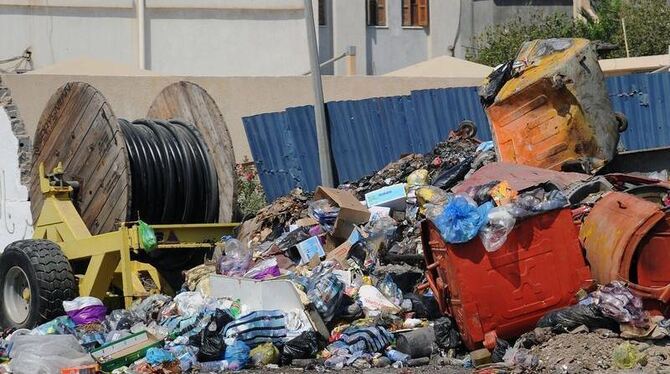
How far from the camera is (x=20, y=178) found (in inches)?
563

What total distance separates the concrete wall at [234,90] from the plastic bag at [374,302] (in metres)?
7.24

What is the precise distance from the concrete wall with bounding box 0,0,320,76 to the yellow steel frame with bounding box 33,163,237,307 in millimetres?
15583

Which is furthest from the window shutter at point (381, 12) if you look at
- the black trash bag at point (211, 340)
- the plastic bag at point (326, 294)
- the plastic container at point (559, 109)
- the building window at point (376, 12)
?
the black trash bag at point (211, 340)

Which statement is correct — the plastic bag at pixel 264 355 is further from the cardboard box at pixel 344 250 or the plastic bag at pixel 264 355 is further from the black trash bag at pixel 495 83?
the black trash bag at pixel 495 83

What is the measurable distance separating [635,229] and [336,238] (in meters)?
3.36

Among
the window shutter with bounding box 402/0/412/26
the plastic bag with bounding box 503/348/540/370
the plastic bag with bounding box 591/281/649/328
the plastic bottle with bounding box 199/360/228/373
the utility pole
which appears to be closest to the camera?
the plastic bag with bounding box 503/348/540/370

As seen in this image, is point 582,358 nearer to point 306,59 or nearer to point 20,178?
point 20,178

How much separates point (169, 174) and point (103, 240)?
58.3 inches

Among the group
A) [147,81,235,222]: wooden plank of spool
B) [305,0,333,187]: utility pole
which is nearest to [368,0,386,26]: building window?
[305,0,333,187]: utility pole

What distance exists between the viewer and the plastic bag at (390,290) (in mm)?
10289

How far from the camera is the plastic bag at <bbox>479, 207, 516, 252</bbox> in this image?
29.6 feet

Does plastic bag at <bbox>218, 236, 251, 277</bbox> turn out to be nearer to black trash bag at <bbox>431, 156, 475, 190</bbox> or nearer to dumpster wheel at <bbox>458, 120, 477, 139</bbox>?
black trash bag at <bbox>431, 156, 475, 190</bbox>

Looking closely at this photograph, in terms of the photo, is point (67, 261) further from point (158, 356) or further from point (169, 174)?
point (158, 356)

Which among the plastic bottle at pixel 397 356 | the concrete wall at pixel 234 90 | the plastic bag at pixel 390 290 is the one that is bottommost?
the plastic bottle at pixel 397 356
